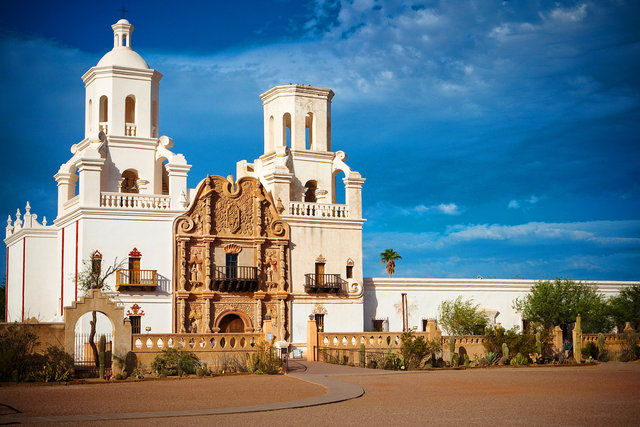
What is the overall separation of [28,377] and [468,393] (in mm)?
13075

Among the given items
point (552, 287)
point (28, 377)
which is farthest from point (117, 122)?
point (552, 287)

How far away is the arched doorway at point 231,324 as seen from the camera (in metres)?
39.2

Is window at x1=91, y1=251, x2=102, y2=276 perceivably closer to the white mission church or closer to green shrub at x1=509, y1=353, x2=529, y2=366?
the white mission church

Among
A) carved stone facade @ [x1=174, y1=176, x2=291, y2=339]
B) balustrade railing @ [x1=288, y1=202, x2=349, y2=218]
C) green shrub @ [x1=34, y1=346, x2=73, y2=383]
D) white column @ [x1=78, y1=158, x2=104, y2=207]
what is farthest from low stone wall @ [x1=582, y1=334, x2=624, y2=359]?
green shrub @ [x1=34, y1=346, x2=73, y2=383]

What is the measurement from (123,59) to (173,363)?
63.2ft

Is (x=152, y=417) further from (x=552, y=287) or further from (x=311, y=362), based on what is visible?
(x=552, y=287)

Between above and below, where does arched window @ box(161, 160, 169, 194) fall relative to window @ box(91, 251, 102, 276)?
above

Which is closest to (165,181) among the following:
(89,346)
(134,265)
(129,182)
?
(129,182)

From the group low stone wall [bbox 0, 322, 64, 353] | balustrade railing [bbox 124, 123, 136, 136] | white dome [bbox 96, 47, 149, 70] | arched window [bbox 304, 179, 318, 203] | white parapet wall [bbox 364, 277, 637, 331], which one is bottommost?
low stone wall [bbox 0, 322, 64, 353]

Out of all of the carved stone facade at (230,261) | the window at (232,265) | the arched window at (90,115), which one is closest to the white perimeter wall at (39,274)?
the arched window at (90,115)

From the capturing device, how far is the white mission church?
124 ft

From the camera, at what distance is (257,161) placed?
1758 inches

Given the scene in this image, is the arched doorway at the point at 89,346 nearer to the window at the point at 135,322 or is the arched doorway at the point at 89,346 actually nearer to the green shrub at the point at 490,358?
the window at the point at 135,322

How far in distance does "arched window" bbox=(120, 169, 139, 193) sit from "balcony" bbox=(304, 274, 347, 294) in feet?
31.3
